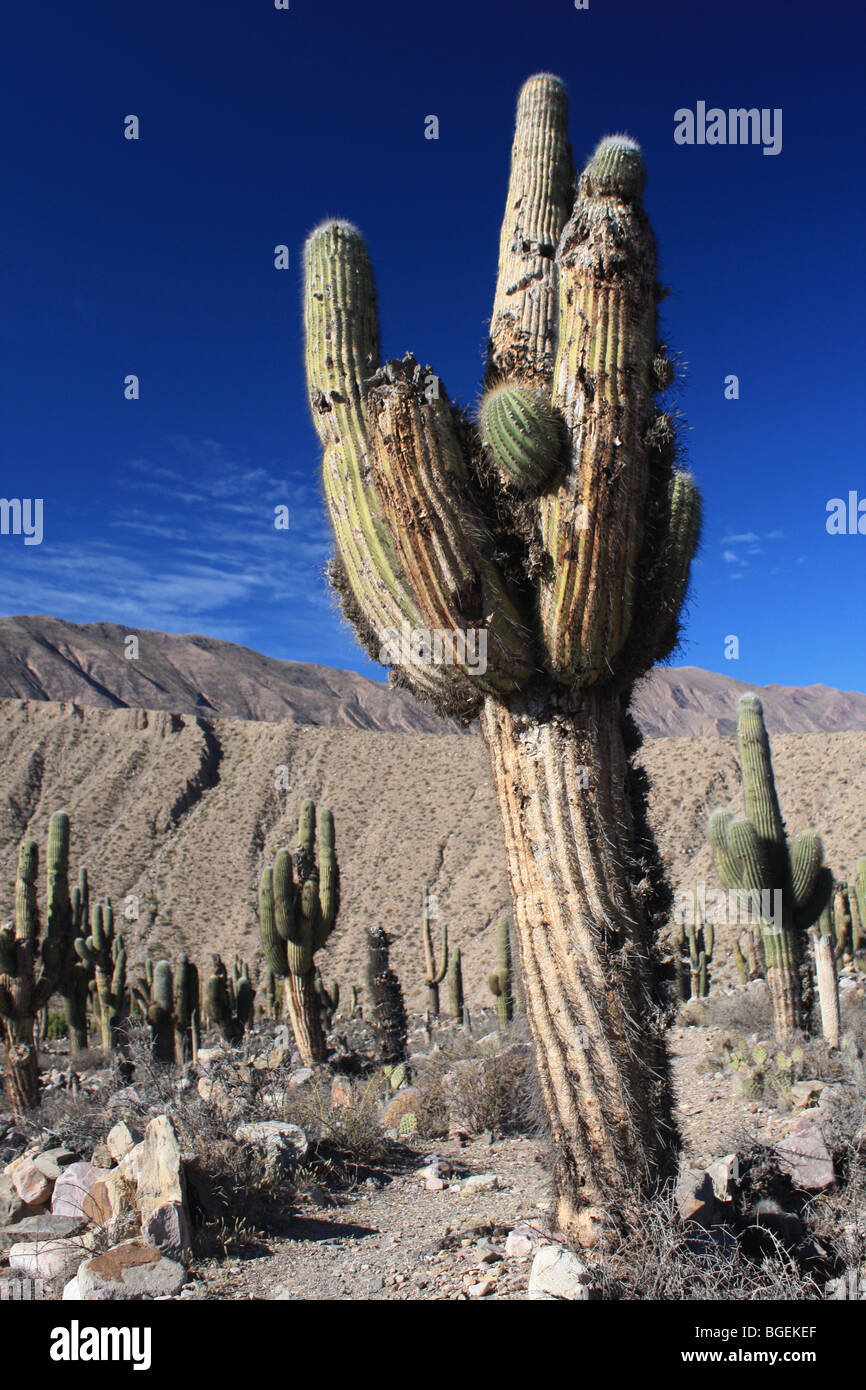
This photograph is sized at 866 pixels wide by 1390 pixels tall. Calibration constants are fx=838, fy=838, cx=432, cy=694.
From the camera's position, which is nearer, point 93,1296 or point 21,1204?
point 93,1296

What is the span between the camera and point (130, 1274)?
4.49 m

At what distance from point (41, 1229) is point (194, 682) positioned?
454 ft

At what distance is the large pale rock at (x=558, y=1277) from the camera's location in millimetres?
3551

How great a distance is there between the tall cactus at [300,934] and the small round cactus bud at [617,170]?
34.5 ft

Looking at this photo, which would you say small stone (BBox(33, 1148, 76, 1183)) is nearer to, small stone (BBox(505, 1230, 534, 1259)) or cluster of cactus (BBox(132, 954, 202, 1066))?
small stone (BBox(505, 1230, 534, 1259))

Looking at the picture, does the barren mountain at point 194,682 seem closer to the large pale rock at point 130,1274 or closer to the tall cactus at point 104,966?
the tall cactus at point 104,966

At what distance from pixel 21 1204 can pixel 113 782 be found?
179ft

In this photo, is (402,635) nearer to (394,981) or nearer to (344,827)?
(394,981)

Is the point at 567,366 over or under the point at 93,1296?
over

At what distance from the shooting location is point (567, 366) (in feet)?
13.7

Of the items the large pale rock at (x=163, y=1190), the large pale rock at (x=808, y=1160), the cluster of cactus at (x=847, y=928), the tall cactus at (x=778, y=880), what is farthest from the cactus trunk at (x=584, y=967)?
the cluster of cactus at (x=847, y=928)

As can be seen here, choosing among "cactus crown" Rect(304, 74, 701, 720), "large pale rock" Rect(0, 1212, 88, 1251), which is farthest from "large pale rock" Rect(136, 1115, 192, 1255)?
"cactus crown" Rect(304, 74, 701, 720)

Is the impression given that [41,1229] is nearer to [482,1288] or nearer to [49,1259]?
[49,1259]
